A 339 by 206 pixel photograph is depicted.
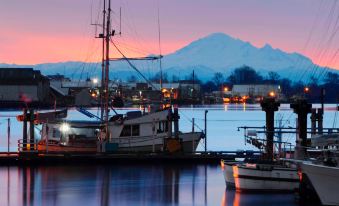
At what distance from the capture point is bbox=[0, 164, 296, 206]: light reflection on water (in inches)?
1105

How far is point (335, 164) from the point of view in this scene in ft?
79.8

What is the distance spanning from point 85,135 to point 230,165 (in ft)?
51.8

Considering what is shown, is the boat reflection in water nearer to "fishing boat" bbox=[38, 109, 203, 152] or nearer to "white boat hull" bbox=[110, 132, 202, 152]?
"fishing boat" bbox=[38, 109, 203, 152]

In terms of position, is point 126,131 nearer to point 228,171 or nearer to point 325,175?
point 228,171

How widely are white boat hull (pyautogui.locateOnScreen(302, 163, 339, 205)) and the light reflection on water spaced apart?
7.78 feet

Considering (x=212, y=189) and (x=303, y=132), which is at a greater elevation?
(x=303, y=132)

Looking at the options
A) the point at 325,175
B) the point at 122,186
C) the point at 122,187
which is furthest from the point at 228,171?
the point at 325,175

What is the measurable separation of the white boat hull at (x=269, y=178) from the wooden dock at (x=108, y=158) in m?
10.1

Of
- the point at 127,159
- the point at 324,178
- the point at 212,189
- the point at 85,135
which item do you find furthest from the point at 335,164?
the point at 85,135

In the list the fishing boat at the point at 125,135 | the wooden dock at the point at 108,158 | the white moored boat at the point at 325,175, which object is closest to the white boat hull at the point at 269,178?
the white moored boat at the point at 325,175

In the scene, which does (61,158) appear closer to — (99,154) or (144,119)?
(99,154)

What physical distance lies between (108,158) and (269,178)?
41.6 feet

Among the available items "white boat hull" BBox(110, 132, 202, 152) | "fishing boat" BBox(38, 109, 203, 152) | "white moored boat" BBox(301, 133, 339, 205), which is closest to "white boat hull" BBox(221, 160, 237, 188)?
"white moored boat" BBox(301, 133, 339, 205)

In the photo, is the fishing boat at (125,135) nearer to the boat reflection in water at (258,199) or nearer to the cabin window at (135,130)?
the cabin window at (135,130)
